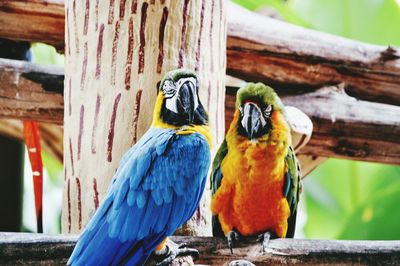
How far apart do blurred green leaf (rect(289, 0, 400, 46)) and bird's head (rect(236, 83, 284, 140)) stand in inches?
52.0

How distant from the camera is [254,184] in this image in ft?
3.92

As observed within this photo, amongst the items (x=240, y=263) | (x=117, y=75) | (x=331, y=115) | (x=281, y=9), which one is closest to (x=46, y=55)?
(x=281, y=9)

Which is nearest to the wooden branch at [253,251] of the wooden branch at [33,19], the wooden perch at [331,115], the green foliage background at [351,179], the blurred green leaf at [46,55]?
the wooden perch at [331,115]

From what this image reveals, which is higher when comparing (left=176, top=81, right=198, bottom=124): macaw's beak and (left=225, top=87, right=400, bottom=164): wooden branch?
(left=176, top=81, right=198, bottom=124): macaw's beak

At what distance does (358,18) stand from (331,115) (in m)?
0.88

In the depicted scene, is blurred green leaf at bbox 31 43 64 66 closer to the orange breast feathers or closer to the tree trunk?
the tree trunk

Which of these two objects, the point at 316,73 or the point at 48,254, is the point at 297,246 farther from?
the point at 316,73

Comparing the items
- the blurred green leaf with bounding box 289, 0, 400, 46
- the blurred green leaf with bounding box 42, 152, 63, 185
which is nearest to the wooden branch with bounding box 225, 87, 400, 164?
the blurred green leaf with bounding box 289, 0, 400, 46

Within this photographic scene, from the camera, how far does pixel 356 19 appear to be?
2.45 metres

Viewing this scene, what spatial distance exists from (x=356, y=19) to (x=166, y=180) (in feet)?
5.24

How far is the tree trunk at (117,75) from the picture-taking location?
124 centimetres

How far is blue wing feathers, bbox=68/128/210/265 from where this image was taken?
39.6 inches

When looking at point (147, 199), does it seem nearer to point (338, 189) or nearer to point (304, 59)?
point (304, 59)

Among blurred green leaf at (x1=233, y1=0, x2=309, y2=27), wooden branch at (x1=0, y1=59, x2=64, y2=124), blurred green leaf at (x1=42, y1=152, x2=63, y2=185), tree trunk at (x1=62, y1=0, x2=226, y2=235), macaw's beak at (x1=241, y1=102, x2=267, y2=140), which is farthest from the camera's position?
blurred green leaf at (x1=42, y1=152, x2=63, y2=185)
